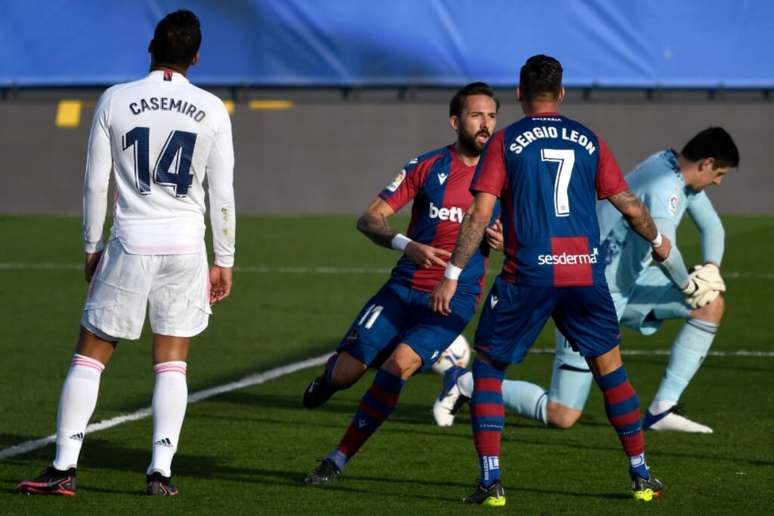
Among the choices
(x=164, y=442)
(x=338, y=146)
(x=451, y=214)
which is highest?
(x=338, y=146)

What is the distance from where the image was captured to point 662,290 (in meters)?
9.59

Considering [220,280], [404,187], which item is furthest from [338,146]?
[220,280]

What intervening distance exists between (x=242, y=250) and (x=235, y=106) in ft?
10.6

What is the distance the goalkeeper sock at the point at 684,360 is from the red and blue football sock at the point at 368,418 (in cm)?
222

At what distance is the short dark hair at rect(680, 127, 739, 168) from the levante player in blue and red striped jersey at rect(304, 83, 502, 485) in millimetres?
1438

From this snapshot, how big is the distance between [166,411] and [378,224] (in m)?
1.49

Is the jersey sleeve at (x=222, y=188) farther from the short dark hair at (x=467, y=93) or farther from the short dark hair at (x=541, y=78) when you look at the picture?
the short dark hair at (x=467, y=93)

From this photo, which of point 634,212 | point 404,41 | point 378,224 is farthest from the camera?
point 404,41

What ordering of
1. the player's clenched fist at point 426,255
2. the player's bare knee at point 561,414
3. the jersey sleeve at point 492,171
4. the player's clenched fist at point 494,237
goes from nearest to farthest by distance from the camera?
1. the jersey sleeve at point 492,171
2. the player's clenched fist at point 426,255
3. the player's clenched fist at point 494,237
4. the player's bare knee at point 561,414

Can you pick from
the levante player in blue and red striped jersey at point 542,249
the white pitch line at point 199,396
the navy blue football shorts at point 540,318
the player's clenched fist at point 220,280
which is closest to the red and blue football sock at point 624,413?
the levante player in blue and red striped jersey at point 542,249

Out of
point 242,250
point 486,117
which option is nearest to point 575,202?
point 486,117

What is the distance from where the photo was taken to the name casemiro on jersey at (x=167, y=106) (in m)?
6.88

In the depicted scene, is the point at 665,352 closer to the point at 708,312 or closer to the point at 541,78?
the point at 708,312

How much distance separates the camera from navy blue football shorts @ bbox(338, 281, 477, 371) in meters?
7.91
